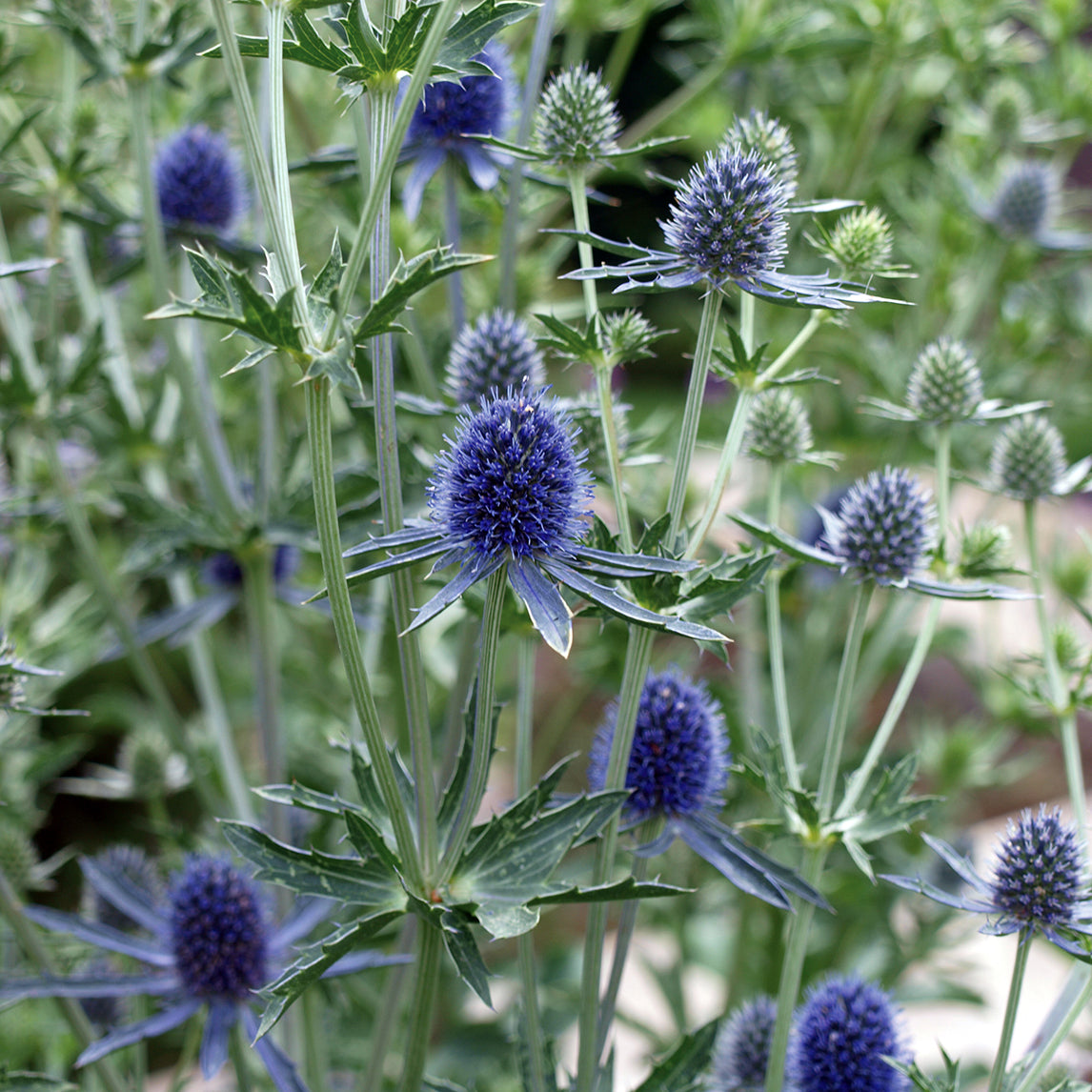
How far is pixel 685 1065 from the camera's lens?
3.69 feet

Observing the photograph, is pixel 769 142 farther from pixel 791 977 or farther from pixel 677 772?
pixel 791 977

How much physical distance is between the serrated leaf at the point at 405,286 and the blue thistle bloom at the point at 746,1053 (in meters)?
0.93

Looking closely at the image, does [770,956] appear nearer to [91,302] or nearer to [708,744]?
[708,744]

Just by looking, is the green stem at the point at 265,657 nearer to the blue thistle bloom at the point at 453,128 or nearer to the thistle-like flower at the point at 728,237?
the blue thistle bloom at the point at 453,128

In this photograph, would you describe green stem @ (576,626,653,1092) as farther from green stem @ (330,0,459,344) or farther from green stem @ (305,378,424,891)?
green stem @ (330,0,459,344)

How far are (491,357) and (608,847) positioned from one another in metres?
0.52

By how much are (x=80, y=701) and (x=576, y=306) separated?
246 centimetres

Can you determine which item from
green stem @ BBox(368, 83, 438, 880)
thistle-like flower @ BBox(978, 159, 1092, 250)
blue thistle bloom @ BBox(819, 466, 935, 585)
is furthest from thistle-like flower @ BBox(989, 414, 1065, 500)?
thistle-like flower @ BBox(978, 159, 1092, 250)

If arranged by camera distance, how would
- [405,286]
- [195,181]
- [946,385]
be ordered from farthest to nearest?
1. [195,181]
2. [946,385]
3. [405,286]

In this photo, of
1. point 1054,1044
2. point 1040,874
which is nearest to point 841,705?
point 1040,874

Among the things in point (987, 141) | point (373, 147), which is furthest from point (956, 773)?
point (373, 147)

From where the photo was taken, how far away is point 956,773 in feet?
7.52

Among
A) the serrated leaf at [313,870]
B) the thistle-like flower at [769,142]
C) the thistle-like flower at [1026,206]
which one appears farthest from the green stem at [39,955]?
the thistle-like flower at [1026,206]

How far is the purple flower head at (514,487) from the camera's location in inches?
34.1
